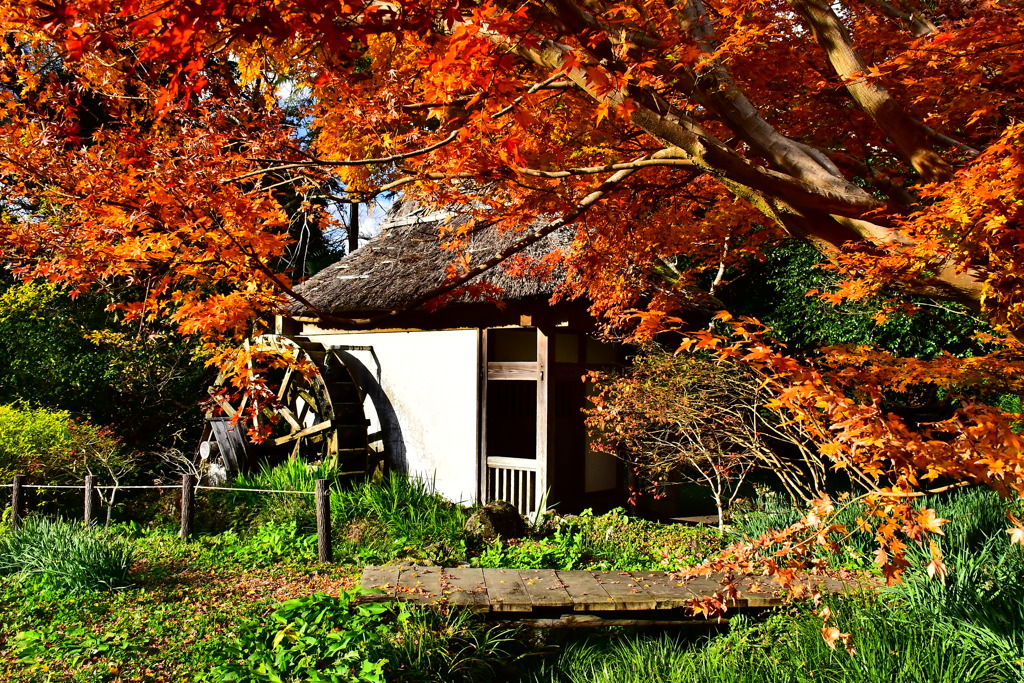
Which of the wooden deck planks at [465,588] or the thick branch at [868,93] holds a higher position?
the thick branch at [868,93]

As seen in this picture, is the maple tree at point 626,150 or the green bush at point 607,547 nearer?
the maple tree at point 626,150

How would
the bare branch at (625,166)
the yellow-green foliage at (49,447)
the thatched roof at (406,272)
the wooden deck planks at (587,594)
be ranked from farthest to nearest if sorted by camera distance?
the thatched roof at (406,272) < the yellow-green foliage at (49,447) < the wooden deck planks at (587,594) < the bare branch at (625,166)

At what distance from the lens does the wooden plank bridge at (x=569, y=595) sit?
18.4 feet

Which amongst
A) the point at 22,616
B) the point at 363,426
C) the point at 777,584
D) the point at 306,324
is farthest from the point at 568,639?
the point at 306,324

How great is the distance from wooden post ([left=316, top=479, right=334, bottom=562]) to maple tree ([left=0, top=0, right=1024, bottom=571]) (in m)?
1.76

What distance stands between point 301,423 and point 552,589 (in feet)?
21.5

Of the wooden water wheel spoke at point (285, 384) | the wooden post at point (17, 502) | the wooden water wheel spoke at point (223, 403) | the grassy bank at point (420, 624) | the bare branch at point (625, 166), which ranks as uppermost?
the bare branch at point (625, 166)

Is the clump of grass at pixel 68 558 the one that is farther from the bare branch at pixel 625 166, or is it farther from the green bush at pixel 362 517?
the bare branch at pixel 625 166

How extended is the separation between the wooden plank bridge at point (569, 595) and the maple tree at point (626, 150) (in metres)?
1.43

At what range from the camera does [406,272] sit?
35.7 ft

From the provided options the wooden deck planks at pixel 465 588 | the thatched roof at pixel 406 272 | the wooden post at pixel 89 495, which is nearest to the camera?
the wooden deck planks at pixel 465 588

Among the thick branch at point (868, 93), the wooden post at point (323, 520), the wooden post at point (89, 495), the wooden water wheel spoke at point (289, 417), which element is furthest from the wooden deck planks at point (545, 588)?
the wooden water wheel spoke at point (289, 417)

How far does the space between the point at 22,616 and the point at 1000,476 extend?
6.29 m

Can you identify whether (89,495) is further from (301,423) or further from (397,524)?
(301,423)
